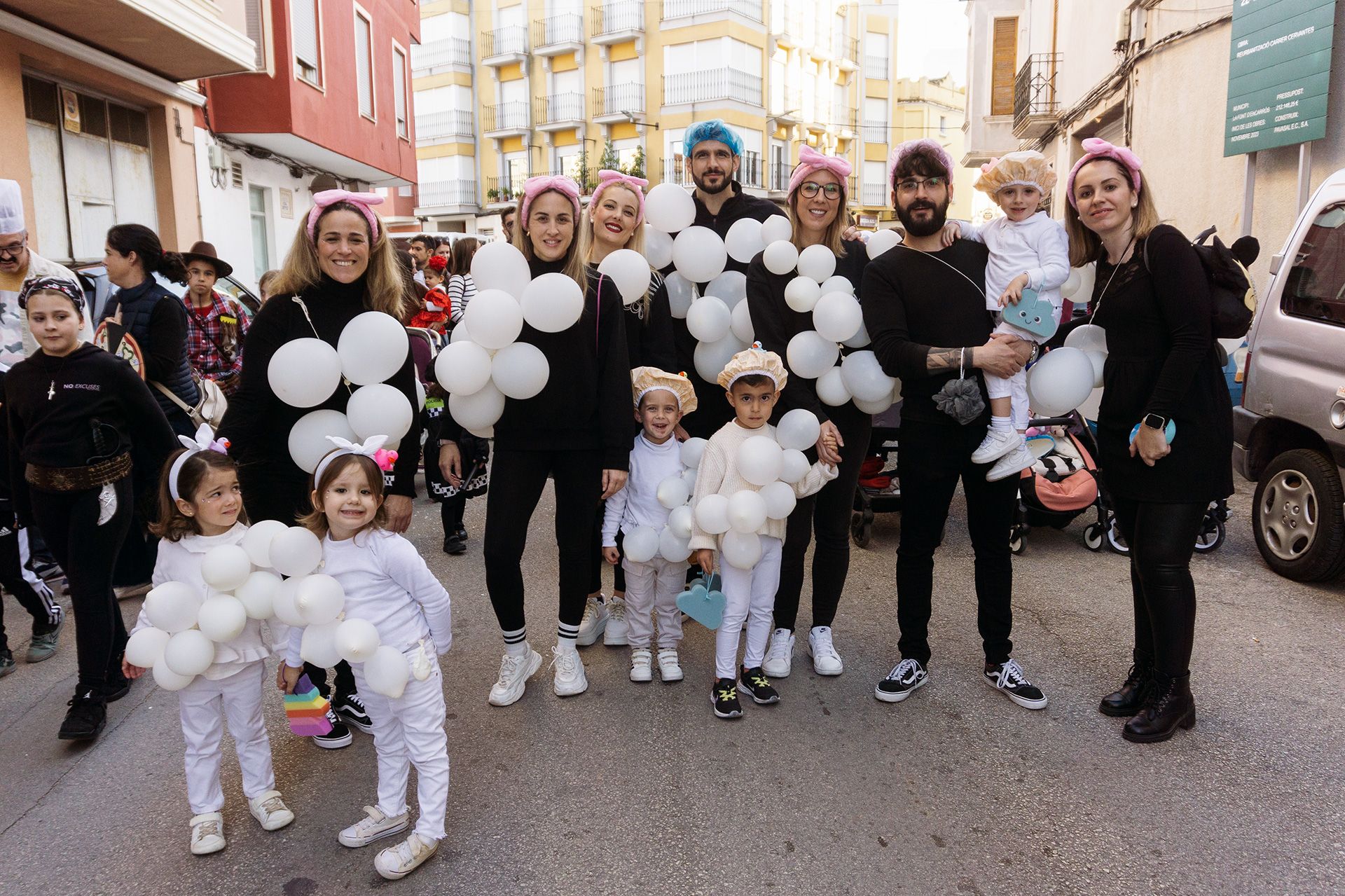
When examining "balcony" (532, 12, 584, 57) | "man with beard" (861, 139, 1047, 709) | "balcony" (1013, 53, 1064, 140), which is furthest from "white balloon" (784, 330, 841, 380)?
"balcony" (532, 12, 584, 57)

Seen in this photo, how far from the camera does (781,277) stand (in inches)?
149

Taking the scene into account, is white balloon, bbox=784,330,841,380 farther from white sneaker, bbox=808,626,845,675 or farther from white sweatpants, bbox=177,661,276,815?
white sweatpants, bbox=177,661,276,815

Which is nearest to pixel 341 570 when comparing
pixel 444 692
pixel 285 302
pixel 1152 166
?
pixel 285 302

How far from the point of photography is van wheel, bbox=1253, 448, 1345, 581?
187 inches

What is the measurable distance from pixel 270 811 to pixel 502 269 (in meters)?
2.05

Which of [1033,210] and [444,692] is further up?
[1033,210]

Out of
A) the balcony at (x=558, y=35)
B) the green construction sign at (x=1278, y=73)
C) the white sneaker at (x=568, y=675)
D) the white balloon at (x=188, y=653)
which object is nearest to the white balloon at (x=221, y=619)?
the white balloon at (x=188, y=653)

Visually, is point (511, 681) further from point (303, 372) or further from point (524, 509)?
point (303, 372)

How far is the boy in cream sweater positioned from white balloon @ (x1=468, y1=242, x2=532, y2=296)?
2.91 ft

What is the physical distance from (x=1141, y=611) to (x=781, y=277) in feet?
6.62

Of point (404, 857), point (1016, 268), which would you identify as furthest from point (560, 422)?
point (1016, 268)

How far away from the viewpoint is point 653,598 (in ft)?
13.2

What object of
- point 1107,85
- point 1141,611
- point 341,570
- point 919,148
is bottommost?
point 1141,611

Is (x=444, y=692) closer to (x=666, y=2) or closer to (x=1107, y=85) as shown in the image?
(x=1107, y=85)
